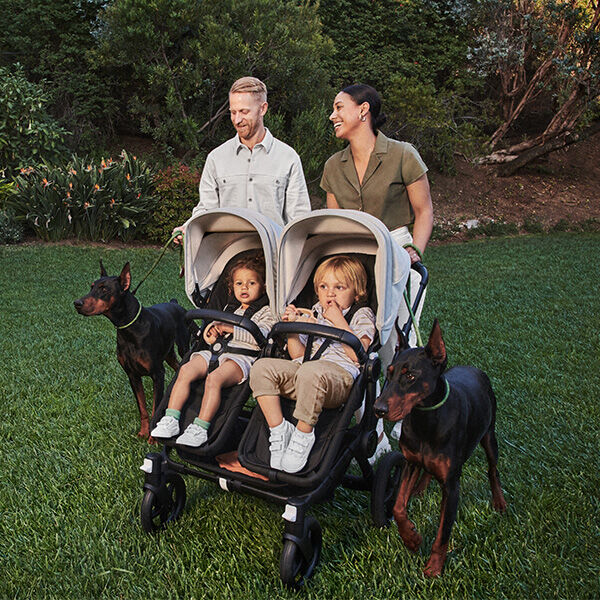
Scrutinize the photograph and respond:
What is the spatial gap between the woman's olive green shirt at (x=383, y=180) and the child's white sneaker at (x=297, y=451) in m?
1.53

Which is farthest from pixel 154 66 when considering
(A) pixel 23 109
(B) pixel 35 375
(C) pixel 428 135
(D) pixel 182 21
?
(B) pixel 35 375

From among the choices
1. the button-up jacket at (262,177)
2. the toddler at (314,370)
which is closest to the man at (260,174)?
the button-up jacket at (262,177)

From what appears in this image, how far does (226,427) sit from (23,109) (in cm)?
1147

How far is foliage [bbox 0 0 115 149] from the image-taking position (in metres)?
13.8

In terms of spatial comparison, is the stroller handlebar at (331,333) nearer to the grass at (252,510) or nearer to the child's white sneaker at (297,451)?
the child's white sneaker at (297,451)

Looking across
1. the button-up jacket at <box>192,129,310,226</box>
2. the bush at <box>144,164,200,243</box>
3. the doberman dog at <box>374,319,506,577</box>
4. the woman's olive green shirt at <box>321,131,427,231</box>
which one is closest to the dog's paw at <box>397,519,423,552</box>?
the doberman dog at <box>374,319,506,577</box>

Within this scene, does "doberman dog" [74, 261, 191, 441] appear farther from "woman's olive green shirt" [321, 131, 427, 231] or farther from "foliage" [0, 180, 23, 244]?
"foliage" [0, 180, 23, 244]

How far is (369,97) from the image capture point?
3.36 m

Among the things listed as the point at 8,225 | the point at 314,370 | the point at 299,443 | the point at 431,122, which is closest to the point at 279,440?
the point at 299,443

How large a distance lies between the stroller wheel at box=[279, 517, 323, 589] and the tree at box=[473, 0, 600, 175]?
16.2 metres

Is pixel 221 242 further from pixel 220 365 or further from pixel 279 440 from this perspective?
pixel 279 440

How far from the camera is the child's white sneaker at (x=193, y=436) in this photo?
2.65m

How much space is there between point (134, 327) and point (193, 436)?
4.27 feet

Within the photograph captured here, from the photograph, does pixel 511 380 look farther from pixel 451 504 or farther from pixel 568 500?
pixel 451 504
